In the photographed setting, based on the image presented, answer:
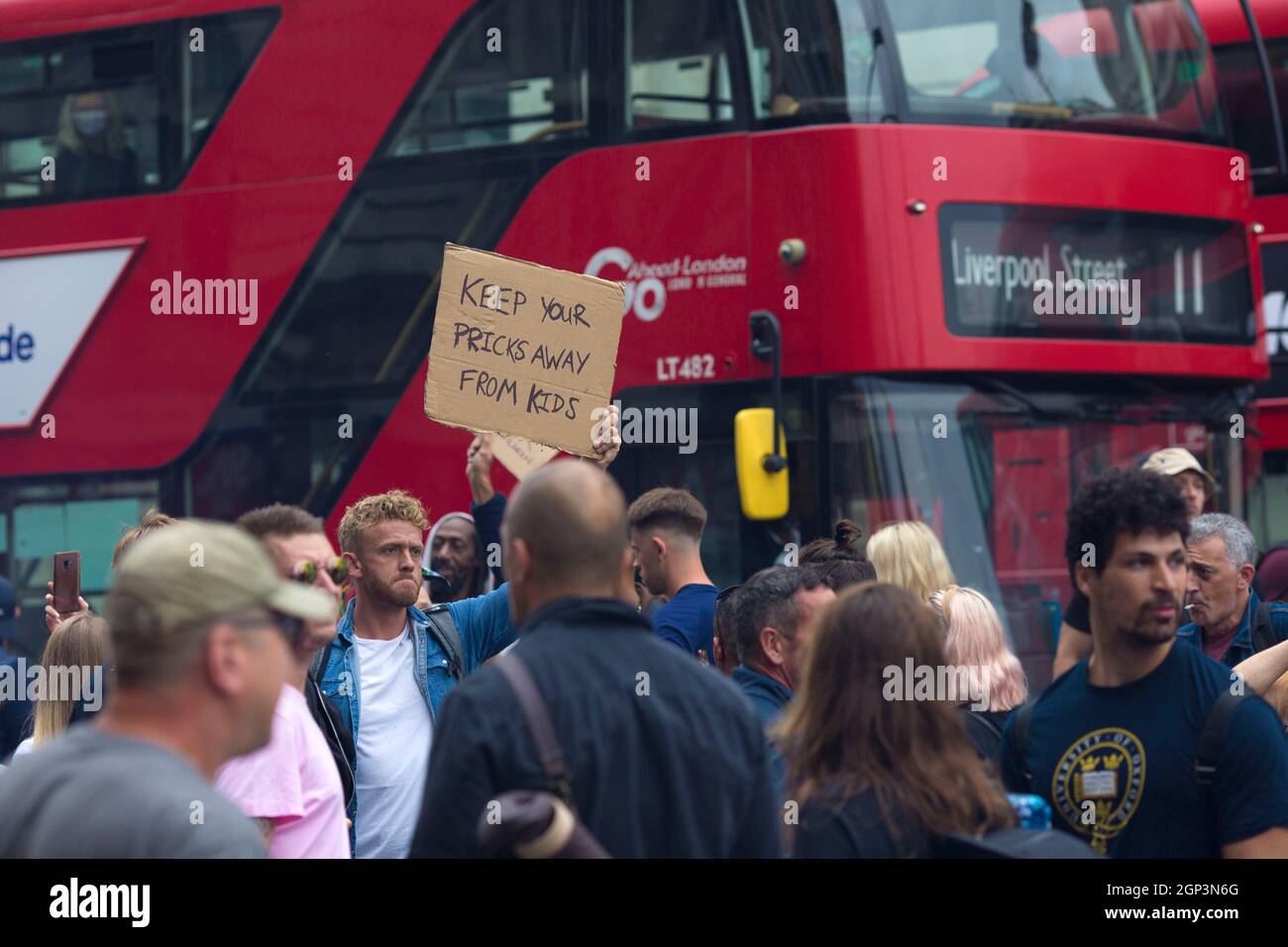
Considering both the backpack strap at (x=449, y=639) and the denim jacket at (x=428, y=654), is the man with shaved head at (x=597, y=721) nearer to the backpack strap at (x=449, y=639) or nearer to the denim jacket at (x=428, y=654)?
the denim jacket at (x=428, y=654)

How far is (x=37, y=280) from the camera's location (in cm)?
1012

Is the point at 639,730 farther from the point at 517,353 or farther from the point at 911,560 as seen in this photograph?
the point at 517,353

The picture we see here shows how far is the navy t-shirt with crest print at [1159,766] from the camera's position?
337 centimetres

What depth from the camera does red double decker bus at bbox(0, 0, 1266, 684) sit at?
7.99m

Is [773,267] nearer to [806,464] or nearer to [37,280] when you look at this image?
[806,464]

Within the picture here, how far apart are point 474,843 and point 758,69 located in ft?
19.8

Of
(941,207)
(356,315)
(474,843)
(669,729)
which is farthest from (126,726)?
(356,315)

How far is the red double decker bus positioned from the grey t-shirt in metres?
5.64

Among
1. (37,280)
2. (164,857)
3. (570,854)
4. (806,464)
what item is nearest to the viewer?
Result: (164,857)

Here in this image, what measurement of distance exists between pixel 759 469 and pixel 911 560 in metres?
1.89

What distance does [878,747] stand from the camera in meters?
3.11

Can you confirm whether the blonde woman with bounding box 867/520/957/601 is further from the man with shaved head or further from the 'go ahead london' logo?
the man with shaved head

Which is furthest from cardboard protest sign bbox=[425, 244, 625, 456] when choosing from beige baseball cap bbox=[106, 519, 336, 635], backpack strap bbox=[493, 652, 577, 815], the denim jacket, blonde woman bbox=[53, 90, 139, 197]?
blonde woman bbox=[53, 90, 139, 197]

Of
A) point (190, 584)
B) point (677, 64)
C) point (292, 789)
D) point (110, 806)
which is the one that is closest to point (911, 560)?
point (292, 789)
